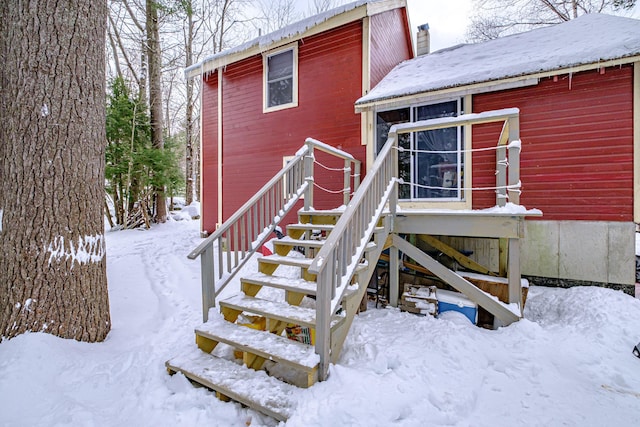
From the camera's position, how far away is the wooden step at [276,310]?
2402mm

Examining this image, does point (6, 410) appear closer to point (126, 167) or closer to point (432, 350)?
point (432, 350)

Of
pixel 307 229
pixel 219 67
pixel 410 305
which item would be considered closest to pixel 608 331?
pixel 410 305

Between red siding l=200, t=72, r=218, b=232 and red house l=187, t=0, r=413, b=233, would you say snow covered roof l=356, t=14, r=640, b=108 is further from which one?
red siding l=200, t=72, r=218, b=232

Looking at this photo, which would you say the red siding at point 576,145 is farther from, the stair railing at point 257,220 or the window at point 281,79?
the window at point 281,79

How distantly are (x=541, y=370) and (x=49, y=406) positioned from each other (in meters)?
3.62

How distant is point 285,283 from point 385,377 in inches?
46.1

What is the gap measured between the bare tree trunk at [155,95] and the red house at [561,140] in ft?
23.8

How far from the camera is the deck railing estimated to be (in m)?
2.13

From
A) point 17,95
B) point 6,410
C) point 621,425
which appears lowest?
point 621,425

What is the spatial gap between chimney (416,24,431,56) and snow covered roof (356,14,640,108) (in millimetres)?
1374

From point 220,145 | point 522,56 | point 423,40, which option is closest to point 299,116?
point 220,145

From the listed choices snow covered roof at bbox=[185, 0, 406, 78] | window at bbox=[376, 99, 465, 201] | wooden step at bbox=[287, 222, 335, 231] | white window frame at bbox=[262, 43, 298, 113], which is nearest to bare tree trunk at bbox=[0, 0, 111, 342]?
wooden step at bbox=[287, 222, 335, 231]

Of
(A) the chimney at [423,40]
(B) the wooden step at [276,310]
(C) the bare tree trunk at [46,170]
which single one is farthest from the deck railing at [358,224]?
(A) the chimney at [423,40]

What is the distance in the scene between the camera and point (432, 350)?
8.87 ft
